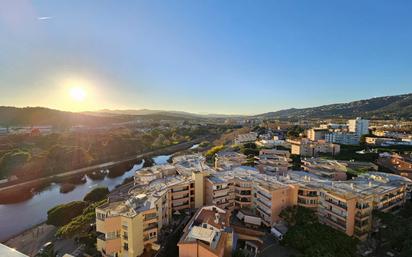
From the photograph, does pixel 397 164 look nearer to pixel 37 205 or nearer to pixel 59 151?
pixel 37 205

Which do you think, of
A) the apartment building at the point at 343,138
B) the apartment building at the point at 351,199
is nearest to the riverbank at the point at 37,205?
the apartment building at the point at 351,199

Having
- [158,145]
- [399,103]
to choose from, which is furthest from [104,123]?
[399,103]

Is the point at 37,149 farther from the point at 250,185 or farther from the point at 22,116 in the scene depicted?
the point at 22,116

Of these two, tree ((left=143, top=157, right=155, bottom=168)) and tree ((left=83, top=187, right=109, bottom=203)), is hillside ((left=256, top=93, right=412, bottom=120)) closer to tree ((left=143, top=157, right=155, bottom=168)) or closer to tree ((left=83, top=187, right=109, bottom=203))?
tree ((left=143, top=157, right=155, bottom=168))

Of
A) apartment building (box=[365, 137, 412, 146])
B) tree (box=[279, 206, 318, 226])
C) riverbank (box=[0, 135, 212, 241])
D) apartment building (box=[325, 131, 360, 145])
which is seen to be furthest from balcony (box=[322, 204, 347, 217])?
apartment building (box=[325, 131, 360, 145])

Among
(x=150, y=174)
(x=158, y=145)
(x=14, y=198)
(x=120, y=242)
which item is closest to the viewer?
(x=120, y=242)

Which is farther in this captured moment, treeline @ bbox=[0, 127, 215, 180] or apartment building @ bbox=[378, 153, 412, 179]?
treeline @ bbox=[0, 127, 215, 180]

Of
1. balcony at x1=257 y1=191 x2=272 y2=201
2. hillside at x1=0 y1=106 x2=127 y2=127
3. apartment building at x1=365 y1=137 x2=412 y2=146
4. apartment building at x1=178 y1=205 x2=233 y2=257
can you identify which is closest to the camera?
apartment building at x1=178 y1=205 x2=233 y2=257
